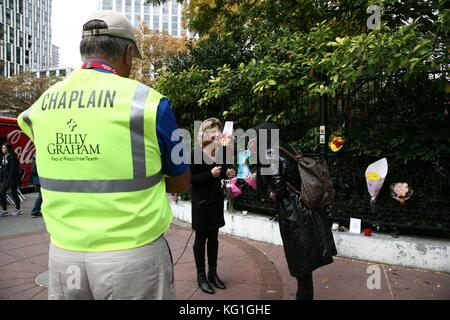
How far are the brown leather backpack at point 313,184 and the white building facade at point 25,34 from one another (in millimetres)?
87744

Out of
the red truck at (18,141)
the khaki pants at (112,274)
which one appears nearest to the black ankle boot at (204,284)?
the khaki pants at (112,274)

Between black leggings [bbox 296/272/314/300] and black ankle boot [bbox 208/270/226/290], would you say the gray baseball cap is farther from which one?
black ankle boot [bbox 208/270/226/290]

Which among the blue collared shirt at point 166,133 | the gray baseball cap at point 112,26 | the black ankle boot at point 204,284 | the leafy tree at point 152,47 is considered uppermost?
the leafy tree at point 152,47

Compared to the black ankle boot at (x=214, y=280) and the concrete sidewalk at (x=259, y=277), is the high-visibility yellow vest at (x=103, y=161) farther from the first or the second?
the black ankle boot at (x=214, y=280)

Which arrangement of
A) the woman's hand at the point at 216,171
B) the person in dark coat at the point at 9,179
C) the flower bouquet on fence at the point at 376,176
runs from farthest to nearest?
the person in dark coat at the point at 9,179
the flower bouquet on fence at the point at 376,176
the woman's hand at the point at 216,171

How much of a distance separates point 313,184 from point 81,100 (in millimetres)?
2185

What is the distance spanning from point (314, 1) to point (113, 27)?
5.92m

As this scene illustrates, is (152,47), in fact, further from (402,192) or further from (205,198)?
(205,198)

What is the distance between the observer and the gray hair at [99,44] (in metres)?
1.70

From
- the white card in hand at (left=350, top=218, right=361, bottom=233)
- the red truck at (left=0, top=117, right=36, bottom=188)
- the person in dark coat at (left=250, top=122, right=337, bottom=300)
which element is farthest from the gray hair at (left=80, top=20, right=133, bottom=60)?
the red truck at (left=0, top=117, right=36, bottom=188)

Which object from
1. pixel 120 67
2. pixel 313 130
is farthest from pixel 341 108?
pixel 120 67

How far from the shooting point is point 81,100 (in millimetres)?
1598

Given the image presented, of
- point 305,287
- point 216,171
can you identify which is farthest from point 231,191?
point 305,287

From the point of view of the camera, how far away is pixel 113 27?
170 centimetres
